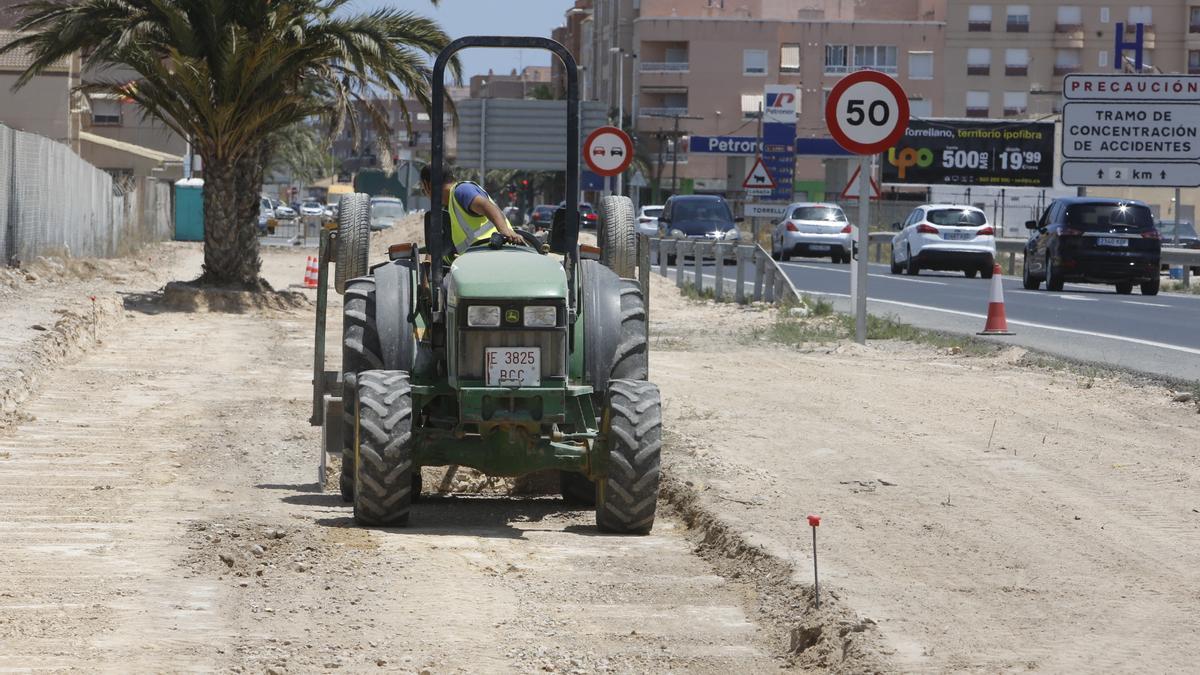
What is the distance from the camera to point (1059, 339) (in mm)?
20359

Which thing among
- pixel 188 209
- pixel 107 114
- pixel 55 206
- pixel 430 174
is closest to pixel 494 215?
pixel 430 174

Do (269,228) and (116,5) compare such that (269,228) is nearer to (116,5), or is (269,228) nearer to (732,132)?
(732,132)

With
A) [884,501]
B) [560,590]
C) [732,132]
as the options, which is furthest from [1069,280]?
[732,132]

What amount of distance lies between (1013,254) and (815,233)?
5577mm

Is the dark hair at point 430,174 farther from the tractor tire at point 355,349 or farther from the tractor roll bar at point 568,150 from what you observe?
the tractor tire at point 355,349

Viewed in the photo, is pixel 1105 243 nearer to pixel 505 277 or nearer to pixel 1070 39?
pixel 505 277

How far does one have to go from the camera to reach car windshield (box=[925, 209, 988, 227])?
39.5 metres

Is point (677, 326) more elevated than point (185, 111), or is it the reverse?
point (185, 111)

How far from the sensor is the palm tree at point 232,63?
24938 millimetres

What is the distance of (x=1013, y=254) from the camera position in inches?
1886

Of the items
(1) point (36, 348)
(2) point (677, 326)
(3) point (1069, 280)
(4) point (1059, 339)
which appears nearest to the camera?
(1) point (36, 348)

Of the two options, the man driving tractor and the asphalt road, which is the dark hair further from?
the asphalt road

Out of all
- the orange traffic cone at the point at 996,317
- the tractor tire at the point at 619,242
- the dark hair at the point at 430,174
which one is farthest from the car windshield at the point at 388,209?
the dark hair at the point at 430,174

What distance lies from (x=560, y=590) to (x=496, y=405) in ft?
3.97
